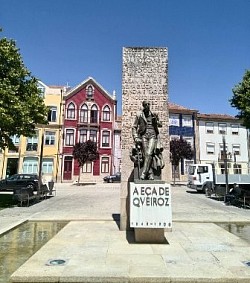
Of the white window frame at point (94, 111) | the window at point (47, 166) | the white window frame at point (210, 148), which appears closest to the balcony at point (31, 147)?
the window at point (47, 166)

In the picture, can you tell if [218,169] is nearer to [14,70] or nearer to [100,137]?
[100,137]

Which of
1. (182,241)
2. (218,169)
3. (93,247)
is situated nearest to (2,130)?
(93,247)

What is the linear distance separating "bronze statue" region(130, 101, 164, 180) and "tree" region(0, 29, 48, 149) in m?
7.72

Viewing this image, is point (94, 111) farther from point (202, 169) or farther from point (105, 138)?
point (202, 169)

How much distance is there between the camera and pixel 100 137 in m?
41.7

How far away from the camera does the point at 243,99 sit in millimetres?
16891

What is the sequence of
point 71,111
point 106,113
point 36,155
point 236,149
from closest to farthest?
point 36,155
point 71,111
point 106,113
point 236,149

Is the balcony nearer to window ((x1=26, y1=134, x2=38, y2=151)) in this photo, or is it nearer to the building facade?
window ((x1=26, y1=134, x2=38, y2=151))

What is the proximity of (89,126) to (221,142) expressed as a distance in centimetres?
2173

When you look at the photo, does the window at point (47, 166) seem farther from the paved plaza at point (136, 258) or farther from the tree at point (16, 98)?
the paved plaza at point (136, 258)

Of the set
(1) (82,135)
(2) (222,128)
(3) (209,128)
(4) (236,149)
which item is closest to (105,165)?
(1) (82,135)

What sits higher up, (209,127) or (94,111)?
(94,111)

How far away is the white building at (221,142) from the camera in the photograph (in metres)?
45.2

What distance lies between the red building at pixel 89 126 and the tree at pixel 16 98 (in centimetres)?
2473
